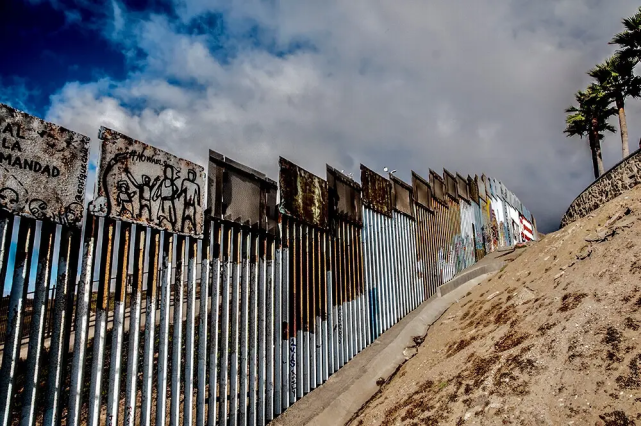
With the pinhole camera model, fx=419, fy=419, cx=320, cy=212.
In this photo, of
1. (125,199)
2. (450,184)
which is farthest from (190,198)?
(450,184)

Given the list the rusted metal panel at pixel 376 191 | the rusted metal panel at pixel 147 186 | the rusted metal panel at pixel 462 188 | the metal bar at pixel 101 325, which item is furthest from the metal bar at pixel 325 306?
the rusted metal panel at pixel 462 188

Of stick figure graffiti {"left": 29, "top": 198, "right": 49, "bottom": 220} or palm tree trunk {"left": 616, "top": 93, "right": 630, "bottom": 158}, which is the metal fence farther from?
palm tree trunk {"left": 616, "top": 93, "right": 630, "bottom": 158}

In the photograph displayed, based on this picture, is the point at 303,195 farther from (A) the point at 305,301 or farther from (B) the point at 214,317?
(B) the point at 214,317

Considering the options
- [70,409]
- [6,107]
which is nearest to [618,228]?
[70,409]

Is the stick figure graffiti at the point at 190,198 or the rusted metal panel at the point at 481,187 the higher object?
the rusted metal panel at the point at 481,187

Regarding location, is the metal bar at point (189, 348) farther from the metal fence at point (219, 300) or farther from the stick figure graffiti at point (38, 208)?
the stick figure graffiti at point (38, 208)

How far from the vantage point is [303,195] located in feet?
23.7

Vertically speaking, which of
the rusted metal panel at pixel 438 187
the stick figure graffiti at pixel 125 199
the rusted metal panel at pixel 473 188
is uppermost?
the rusted metal panel at pixel 473 188

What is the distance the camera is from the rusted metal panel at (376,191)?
9.20 m

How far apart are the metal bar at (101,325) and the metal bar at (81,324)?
3.9 inches

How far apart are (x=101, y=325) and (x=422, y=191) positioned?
9.39 meters

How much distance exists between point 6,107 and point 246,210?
297 centimetres

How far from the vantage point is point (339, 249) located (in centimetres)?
792

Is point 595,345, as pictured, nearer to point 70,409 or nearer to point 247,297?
point 247,297
